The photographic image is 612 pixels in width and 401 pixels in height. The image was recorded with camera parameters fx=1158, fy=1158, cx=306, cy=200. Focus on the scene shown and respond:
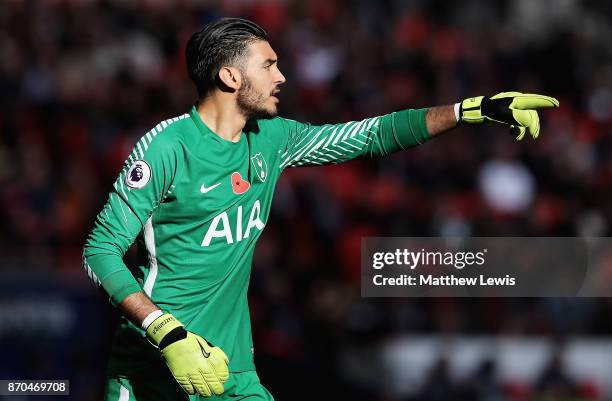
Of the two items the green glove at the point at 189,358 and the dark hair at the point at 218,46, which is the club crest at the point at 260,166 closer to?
the dark hair at the point at 218,46

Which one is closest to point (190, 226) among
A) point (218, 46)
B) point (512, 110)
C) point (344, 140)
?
point (218, 46)

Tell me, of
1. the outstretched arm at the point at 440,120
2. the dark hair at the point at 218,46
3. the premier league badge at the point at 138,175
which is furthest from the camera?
the outstretched arm at the point at 440,120

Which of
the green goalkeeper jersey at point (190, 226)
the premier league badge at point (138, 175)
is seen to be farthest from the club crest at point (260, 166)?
the premier league badge at point (138, 175)

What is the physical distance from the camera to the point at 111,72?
41.8 feet

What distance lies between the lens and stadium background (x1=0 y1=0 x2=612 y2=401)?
952 cm

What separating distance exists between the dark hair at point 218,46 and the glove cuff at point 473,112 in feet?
3.02

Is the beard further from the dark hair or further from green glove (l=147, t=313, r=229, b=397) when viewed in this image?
green glove (l=147, t=313, r=229, b=397)

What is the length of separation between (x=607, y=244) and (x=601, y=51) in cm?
428

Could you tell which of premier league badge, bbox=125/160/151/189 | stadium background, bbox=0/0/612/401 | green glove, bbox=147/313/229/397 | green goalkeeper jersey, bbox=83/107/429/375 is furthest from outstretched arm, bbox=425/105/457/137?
stadium background, bbox=0/0/612/401

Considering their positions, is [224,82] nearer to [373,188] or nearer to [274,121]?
[274,121]

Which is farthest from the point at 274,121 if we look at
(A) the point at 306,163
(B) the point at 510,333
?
(B) the point at 510,333

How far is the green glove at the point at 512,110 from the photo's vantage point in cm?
480

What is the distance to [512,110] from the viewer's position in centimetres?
481

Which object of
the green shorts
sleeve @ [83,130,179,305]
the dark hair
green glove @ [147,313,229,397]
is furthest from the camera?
the dark hair
